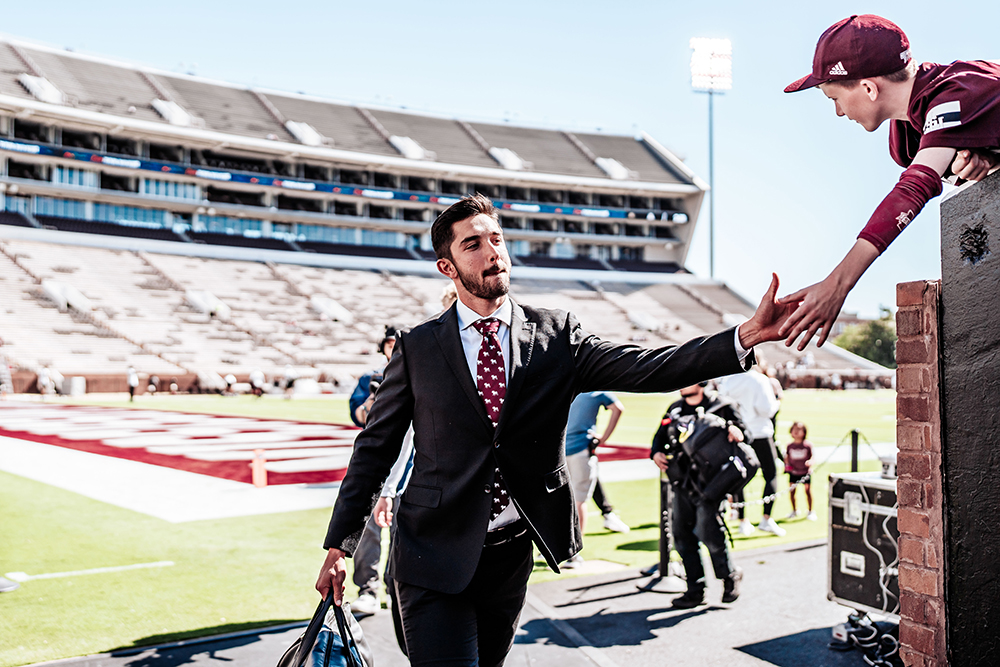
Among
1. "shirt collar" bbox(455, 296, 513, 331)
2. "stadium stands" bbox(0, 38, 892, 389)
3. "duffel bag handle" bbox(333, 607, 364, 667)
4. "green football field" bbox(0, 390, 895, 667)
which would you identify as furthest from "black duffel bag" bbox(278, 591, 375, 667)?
"stadium stands" bbox(0, 38, 892, 389)

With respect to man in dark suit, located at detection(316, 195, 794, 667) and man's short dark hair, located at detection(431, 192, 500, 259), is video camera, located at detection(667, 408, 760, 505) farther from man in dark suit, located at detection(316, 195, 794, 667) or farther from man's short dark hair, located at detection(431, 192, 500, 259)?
man's short dark hair, located at detection(431, 192, 500, 259)

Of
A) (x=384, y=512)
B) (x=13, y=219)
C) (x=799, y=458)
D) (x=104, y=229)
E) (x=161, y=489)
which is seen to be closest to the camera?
(x=384, y=512)

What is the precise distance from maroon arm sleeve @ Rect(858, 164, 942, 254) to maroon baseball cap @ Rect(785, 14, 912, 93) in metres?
0.39

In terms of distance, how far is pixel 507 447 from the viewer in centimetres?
271

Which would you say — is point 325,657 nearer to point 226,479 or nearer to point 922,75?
point 922,75

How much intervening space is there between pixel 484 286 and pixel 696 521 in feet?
12.8

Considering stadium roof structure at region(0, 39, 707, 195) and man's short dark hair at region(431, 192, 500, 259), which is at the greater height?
stadium roof structure at region(0, 39, 707, 195)

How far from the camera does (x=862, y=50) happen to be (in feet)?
7.27

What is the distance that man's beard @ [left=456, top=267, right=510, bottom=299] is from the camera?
2.86 m

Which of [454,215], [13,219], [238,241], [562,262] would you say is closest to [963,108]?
[454,215]

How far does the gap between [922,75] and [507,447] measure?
Answer: 5.42 feet

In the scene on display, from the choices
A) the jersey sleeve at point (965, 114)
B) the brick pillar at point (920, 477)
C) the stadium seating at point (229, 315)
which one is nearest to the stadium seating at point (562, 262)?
the stadium seating at point (229, 315)

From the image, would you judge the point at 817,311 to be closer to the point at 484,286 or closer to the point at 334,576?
the point at 484,286

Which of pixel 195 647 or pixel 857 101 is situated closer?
pixel 857 101
